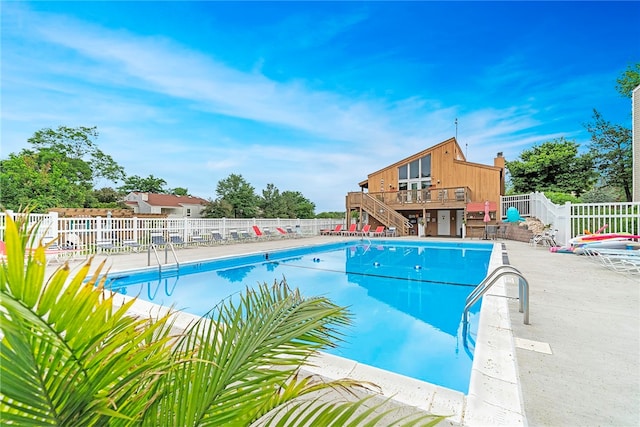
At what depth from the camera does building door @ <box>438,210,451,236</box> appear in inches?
764

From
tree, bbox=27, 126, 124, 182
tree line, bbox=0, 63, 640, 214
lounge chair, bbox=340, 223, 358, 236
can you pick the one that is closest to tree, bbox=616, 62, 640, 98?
tree line, bbox=0, 63, 640, 214

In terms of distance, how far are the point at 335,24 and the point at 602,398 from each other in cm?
1249

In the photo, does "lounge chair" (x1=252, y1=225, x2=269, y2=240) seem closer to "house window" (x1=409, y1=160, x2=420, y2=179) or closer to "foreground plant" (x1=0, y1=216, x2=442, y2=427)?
"house window" (x1=409, y1=160, x2=420, y2=179)

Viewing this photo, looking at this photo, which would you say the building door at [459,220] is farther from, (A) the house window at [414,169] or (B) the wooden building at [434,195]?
(A) the house window at [414,169]

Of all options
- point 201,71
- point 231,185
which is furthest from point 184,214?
point 201,71

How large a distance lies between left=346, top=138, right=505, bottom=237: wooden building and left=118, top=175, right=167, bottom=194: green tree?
124 ft

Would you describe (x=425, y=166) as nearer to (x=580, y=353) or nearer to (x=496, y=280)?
(x=496, y=280)

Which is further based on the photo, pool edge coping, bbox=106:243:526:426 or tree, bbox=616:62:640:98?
tree, bbox=616:62:640:98

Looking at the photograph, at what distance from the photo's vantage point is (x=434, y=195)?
58.5 feet

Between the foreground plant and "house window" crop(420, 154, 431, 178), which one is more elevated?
"house window" crop(420, 154, 431, 178)

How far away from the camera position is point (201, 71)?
12148mm

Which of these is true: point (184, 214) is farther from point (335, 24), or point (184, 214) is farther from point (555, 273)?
point (555, 273)

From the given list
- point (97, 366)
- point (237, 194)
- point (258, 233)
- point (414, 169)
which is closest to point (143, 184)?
point (237, 194)

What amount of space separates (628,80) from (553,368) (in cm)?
2516
